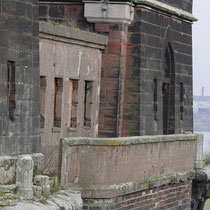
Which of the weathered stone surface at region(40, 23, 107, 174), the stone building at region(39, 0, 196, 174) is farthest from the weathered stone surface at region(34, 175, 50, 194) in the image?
the stone building at region(39, 0, 196, 174)

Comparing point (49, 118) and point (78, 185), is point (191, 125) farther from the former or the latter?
point (78, 185)

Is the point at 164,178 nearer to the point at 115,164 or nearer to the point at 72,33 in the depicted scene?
the point at 115,164

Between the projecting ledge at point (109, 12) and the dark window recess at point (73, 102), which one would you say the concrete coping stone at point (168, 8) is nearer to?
the projecting ledge at point (109, 12)

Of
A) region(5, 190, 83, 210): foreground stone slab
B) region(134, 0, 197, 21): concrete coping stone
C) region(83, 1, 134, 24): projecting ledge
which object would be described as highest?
region(134, 0, 197, 21): concrete coping stone

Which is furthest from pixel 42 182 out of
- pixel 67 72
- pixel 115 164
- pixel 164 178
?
pixel 164 178

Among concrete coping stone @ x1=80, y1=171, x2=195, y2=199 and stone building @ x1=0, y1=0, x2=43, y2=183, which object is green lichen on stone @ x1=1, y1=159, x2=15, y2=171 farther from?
concrete coping stone @ x1=80, y1=171, x2=195, y2=199

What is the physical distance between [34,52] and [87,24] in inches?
198

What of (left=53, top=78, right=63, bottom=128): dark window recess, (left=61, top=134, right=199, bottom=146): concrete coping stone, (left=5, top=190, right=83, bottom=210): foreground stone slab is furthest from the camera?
(left=53, top=78, right=63, bottom=128): dark window recess

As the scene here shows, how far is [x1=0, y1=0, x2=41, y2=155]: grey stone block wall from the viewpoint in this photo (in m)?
16.1

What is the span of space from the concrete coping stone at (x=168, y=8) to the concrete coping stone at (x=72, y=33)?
1150 millimetres

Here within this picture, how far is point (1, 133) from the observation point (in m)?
16.0

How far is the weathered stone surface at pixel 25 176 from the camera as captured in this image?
15094mm

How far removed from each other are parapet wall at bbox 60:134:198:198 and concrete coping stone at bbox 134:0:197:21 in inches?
122

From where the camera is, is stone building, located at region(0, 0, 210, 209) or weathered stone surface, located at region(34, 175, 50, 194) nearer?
weathered stone surface, located at region(34, 175, 50, 194)
